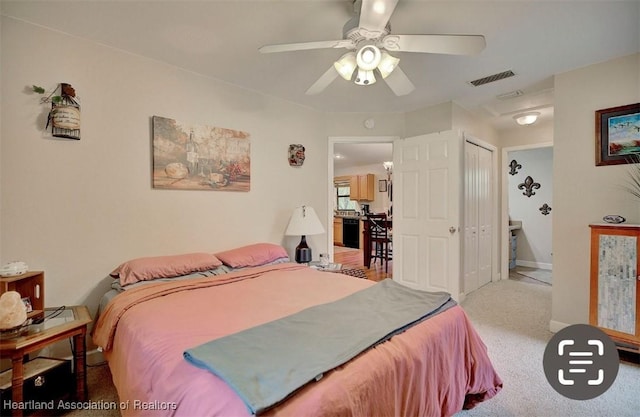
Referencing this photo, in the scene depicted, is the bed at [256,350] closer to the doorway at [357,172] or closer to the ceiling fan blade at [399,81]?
the ceiling fan blade at [399,81]

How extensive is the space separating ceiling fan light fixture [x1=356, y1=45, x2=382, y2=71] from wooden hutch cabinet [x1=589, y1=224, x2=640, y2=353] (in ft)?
7.05

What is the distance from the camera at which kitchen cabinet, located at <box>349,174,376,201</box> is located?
26.4ft

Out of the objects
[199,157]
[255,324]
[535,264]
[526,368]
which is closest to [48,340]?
[255,324]

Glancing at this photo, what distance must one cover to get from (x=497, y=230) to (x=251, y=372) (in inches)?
183

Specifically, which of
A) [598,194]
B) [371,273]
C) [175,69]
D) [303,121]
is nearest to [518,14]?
[598,194]

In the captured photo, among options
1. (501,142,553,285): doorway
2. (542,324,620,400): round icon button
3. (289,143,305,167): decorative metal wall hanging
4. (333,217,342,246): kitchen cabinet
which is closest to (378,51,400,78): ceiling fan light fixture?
(289,143,305,167): decorative metal wall hanging

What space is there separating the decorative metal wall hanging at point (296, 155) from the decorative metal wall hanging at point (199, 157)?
0.58 metres

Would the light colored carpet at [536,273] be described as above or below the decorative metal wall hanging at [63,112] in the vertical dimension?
below

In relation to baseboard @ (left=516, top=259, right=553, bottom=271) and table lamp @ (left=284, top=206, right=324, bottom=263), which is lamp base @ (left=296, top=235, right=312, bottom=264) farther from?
baseboard @ (left=516, top=259, right=553, bottom=271)

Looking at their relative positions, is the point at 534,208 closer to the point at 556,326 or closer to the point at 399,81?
the point at 556,326

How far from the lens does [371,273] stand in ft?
16.2

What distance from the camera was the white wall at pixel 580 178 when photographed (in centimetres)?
239

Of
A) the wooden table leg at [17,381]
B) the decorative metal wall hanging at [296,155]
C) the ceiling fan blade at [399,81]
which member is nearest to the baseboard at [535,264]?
the decorative metal wall hanging at [296,155]

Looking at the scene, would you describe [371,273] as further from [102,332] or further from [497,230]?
[102,332]
